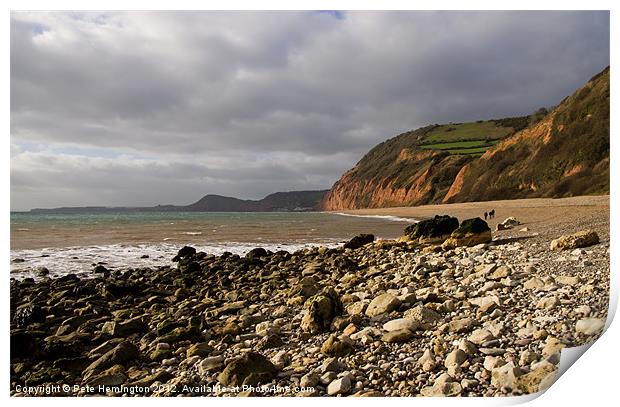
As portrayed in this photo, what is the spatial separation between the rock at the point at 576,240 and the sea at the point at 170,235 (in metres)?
3.33

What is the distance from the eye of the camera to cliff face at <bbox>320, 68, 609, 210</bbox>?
4777 millimetres

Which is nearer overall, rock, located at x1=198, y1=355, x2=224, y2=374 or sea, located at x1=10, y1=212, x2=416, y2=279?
rock, located at x1=198, y1=355, x2=224, y2=374

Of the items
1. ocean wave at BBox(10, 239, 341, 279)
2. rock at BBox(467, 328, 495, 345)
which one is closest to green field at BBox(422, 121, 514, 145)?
ocean wave at BBox(10, 239, 341, 279)

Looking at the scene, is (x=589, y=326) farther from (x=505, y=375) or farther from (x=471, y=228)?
(x=471, y=228)

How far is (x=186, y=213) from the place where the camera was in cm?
683

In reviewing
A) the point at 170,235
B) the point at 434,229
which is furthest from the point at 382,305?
the point at 170,235

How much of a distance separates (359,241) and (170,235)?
4.84 metres

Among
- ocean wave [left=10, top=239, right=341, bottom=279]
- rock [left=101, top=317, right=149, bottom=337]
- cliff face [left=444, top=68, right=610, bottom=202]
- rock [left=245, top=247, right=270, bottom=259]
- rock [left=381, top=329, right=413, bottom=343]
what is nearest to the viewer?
rock [left=381, top=329, right=413, bottom=343]

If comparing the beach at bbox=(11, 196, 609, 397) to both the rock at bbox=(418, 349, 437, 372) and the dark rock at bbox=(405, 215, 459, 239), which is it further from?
the dark rock at bbox=(405, 215, 459, 239)

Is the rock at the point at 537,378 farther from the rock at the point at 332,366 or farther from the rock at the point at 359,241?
the rock at the point at 359,241

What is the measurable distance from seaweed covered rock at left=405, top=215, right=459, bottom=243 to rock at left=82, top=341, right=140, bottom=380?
537 cm

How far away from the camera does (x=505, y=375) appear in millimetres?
2934

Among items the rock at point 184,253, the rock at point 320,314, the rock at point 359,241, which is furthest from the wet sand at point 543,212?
the rock at point 184,253
